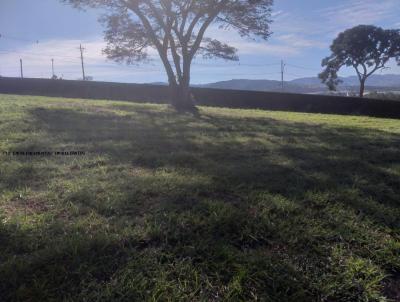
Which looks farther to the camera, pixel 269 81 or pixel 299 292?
pixel 269 81

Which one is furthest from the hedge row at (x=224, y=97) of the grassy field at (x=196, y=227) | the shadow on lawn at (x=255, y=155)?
the grassy field at (x=196, y=227)

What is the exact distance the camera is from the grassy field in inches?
80.2

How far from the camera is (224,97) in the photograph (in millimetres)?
20844

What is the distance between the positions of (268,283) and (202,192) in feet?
4.42

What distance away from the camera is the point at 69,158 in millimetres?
4484

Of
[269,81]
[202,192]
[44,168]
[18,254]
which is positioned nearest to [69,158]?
[44,168]

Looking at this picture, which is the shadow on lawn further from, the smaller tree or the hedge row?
the smaller tree

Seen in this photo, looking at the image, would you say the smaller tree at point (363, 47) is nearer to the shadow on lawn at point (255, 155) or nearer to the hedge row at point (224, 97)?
the hedge row at point (224, 97)

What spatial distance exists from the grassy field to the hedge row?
614 inches

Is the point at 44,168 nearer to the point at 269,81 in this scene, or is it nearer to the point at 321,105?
the point at 321,105

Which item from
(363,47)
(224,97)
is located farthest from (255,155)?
(363,47)

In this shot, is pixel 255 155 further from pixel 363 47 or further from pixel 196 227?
pixel 363 47

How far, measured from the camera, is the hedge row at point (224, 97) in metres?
19.8

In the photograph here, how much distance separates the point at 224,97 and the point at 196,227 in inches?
732
